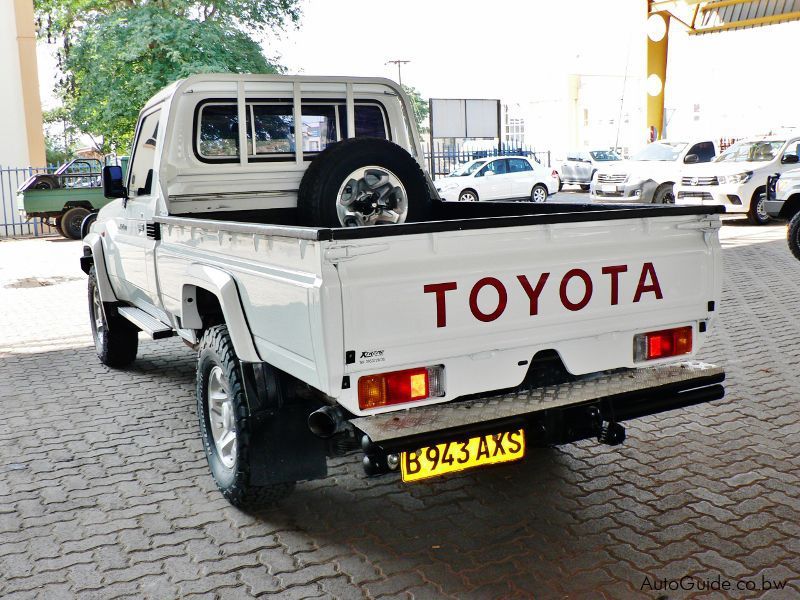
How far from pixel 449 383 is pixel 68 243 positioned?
18.0 metres

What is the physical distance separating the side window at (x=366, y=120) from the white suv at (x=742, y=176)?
37.4 ft

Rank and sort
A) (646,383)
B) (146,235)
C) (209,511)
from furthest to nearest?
(146,235) → (209,511) → (646,383)

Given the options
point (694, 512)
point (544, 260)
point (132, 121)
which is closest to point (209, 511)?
point (544, 260)

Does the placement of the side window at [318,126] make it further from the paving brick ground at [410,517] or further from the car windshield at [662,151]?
the car windshield at [662,151]

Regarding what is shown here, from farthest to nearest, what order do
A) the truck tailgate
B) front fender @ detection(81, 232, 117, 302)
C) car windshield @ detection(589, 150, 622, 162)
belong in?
car windshield @ detection(589, 150, 622, 162) < front fender @ detection(81, 232, 117, 302) < the truck tailgate

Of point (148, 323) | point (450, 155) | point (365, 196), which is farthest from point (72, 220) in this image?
point (365, 196)

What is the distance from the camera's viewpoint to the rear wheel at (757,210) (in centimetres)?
1598

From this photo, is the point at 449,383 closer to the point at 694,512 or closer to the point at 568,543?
the point at 568,543

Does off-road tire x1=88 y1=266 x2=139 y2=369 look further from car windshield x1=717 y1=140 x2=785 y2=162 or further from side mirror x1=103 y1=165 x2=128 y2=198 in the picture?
car windshield x1=717 y1=140 x2=785 y2=162

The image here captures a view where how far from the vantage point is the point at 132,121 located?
23.7m

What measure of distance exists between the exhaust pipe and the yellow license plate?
0.93 ft

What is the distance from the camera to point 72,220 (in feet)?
63.4

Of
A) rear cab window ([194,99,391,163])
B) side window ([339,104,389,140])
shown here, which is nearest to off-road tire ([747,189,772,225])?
side window ([339,104,389,140])

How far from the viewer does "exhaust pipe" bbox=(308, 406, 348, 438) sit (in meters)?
3.12
